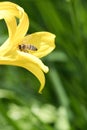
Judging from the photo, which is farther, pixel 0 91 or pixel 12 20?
pixel 0 91

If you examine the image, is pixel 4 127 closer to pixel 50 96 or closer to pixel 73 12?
pixel 50 96

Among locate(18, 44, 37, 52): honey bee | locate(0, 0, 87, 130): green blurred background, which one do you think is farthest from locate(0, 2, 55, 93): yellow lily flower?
locate(0, 0, 87, 130): green blurred background

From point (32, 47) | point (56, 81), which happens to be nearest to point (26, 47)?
point (32, 47)

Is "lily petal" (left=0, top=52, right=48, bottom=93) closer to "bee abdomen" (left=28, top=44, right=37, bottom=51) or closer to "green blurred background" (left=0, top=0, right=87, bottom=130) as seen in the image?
"bee abdomen" (left=28, top=44, right=37, bottom=51)

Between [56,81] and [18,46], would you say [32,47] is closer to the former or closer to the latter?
[18,46]

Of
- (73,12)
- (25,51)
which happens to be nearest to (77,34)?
(73,12)

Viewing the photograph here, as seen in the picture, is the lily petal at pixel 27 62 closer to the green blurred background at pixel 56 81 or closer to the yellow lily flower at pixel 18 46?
the yellow lily flower at pixel 18 46

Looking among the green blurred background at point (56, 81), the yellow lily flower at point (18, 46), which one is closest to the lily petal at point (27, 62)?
the yellow lily flower at point (18, 46)

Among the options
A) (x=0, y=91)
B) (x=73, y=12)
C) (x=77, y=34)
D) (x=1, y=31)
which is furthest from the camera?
(x=1, y=31)
